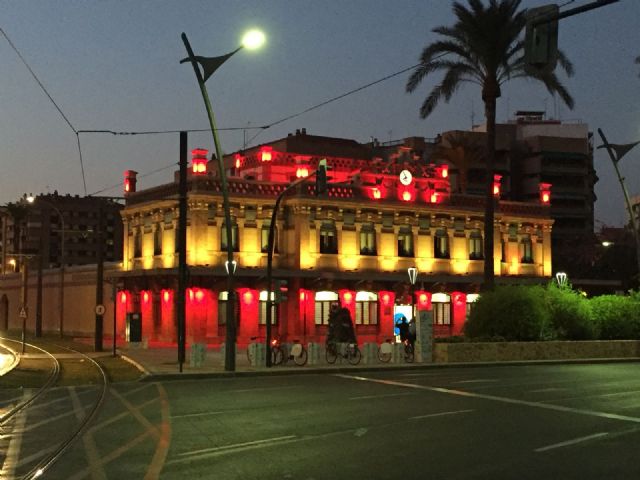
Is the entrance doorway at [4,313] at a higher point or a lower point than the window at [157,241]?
lower

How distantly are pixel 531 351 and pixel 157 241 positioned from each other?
24309mm

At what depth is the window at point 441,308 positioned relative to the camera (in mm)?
57188

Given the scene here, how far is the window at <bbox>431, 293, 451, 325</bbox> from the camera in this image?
57.2 meters

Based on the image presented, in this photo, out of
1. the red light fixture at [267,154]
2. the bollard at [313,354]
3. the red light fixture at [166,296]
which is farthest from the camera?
the red light fixture at [267,154]

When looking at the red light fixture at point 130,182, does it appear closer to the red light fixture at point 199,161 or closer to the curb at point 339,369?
the red light fixture at point 199,161

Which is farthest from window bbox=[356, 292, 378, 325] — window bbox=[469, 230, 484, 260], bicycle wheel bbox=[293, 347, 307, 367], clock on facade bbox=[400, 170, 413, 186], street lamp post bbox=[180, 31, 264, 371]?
street lamp post bbox=[180, 31, 264, 371]

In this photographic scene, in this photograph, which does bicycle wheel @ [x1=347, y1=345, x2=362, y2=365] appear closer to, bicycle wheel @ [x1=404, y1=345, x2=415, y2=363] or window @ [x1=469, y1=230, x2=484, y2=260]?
bicycle wheel @ [x1=404, y1=345, x2=415, y2=363]

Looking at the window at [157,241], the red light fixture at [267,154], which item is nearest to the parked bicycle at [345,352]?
the window at [157,241]

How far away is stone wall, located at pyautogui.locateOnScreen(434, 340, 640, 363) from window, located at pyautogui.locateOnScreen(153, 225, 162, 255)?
22.0 m

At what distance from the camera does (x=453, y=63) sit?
40062 millimetres

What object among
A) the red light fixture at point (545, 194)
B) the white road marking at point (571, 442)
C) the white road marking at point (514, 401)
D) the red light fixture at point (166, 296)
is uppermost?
the red light fixture at point (545, 194)

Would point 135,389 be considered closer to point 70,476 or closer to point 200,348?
point 200,348

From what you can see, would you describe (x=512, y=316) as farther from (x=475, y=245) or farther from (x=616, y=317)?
(x=475, y=245)

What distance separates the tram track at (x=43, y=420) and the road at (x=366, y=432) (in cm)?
34
